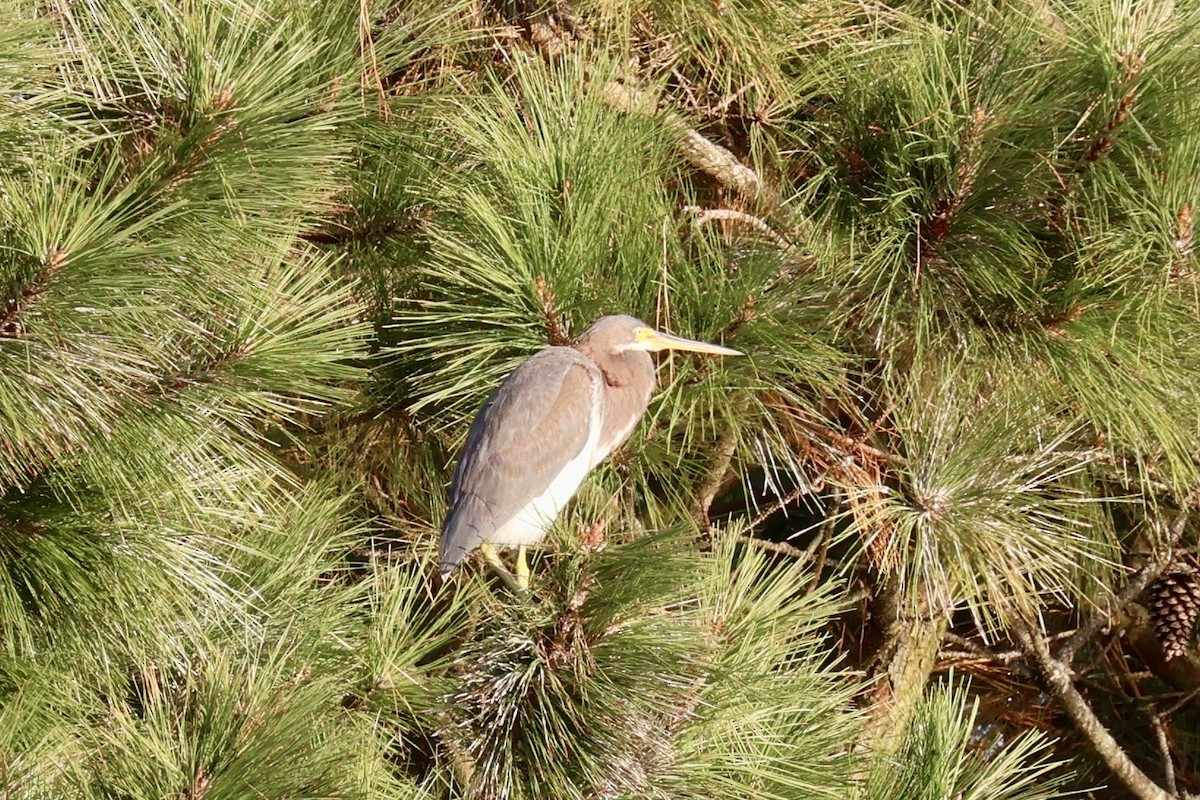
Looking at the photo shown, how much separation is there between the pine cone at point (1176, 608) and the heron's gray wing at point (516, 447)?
38.2 inches

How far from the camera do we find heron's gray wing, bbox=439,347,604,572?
1832mm

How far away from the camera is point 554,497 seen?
194 cm

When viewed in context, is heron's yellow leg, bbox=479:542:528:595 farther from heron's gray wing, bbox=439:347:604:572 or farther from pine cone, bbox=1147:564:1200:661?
pine cone, bbox=1147:564:1200:661

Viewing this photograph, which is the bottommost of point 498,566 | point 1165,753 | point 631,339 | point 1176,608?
point 1165,753

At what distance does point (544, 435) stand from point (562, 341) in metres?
0.19

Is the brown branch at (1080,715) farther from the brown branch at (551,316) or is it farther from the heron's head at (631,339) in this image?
the brown branch at (551,316)

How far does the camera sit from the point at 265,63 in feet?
4.75

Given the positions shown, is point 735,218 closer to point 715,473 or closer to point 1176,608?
point 715,473

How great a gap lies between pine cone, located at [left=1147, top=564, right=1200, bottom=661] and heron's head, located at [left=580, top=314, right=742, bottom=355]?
93cm

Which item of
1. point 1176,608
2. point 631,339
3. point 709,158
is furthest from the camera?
point 1176,608

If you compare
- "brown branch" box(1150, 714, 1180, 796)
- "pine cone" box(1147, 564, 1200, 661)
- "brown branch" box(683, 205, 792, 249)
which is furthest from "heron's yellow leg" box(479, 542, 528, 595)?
"brown branch" box(1150, 714, 1180, 796)

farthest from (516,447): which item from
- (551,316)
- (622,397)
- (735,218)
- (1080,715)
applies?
(1080,715)

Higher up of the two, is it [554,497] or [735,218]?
[735,218]

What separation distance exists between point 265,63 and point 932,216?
2.57 ft
